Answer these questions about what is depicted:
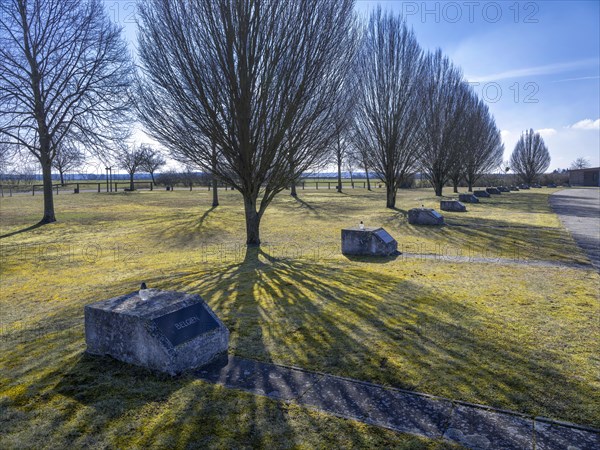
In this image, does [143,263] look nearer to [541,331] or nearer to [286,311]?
[286,311]

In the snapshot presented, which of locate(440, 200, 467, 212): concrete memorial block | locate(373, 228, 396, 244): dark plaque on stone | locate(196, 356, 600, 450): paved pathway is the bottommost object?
locate(196, 356, 600, 450): paved pathway

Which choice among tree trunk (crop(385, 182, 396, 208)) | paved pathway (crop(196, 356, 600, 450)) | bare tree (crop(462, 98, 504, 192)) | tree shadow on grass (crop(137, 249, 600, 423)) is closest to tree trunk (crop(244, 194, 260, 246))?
tree shadow on grass (crop(137, 249, 600, 423))

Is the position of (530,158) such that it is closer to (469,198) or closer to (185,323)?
(469,198)

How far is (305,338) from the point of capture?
4.42 metres

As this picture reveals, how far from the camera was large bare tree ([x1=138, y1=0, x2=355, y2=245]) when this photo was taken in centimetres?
882

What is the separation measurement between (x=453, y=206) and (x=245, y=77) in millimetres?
16018

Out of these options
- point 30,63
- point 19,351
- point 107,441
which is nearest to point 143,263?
point 19,351

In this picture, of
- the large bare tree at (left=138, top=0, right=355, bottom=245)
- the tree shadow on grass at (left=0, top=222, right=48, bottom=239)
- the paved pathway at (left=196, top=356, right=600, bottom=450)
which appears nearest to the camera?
the paved pathway at (left=196, top=356, right=600, bottom=450)

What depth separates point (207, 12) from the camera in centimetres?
867

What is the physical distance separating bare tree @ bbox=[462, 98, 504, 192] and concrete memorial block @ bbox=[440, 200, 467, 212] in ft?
50.4

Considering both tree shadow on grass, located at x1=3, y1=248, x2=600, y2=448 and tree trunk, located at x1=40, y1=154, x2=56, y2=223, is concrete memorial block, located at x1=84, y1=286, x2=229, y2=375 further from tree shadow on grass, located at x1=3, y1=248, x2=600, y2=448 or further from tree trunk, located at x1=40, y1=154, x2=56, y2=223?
tree trunk, located at x1=40, y1=154, x2=56, y2=223

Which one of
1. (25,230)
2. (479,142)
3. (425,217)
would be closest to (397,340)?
(425,217)

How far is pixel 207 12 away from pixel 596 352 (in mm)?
9074

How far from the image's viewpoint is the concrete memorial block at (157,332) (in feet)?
11.8
